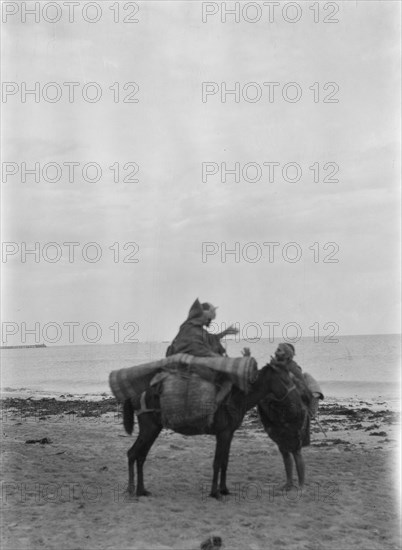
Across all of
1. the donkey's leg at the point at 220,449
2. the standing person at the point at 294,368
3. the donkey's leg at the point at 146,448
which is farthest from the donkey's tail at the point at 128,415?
the standing person at the point at 294,368

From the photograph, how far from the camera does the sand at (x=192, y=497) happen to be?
6.90 meters

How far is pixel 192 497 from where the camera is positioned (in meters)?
8.55

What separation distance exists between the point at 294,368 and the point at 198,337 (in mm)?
1364

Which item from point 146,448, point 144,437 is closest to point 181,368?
point 144,437

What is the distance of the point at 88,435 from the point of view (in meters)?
14.1

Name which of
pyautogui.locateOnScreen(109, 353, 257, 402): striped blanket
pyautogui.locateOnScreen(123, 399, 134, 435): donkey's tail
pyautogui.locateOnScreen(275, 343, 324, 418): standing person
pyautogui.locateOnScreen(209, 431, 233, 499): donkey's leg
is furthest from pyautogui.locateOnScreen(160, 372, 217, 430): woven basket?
pyautogui.locateOnScreen(275, 343, 324, 418): standing person

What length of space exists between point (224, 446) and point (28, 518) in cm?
250

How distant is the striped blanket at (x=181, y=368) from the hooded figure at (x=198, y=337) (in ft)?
0.75

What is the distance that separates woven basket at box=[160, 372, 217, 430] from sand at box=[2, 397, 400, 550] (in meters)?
1.06

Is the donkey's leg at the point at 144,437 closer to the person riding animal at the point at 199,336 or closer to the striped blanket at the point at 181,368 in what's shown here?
the striped blanket at the point at 181,368

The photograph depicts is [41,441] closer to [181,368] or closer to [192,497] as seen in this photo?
[192,497]

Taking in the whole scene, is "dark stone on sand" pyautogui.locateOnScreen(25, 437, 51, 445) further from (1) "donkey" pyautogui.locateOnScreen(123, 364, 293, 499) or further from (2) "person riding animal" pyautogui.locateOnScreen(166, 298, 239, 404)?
(2) "person riding animal" pyautogui.locateOnScreen(166, 298, 239, 404)

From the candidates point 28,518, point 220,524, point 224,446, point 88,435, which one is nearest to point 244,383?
point 224,446

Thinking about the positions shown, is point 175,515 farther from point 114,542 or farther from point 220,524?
point 114,542
